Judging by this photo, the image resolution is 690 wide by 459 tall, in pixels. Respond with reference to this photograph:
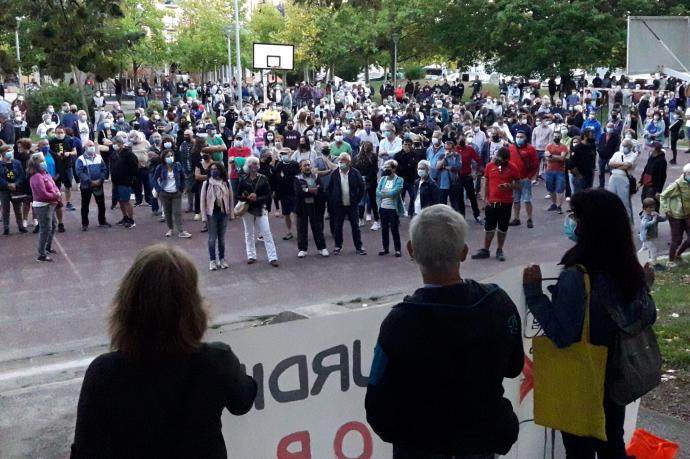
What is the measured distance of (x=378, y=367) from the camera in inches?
123

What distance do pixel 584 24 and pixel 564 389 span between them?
3965cm

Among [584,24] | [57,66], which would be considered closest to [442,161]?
[57,66]

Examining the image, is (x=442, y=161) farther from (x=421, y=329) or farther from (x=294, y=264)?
(x=421, y=329)

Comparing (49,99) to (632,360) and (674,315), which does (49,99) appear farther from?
(632,360)

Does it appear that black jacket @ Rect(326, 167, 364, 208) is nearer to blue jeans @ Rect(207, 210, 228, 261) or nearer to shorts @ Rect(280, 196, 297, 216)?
shorts @ Rect(280, 196, 297, 216)

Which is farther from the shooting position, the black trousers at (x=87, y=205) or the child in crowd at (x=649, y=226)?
the black trousers at (x=87, y=205)

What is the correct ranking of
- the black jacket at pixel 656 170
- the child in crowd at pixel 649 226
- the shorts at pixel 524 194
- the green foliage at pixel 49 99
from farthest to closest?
the green foliage at pixel 49 99 < the shorts at pixel 524 194 < the black jacket at pixel 656 170 < the child in crowd at pixel 649 226

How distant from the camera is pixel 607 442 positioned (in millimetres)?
4098

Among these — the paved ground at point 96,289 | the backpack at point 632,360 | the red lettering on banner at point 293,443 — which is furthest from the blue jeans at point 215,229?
the backpack at point 632,360

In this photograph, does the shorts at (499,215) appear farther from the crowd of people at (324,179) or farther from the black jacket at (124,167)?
the black jacket at (124,167)

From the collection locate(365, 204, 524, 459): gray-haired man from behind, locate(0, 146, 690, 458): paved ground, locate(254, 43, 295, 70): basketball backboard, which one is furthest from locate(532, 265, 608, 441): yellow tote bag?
locate(254, 43, 295, 70): basketball backboard

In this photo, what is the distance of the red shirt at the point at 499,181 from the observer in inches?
550

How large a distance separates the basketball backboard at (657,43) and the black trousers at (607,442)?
21.6 feet

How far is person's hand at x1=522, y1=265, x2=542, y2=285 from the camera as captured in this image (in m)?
3.99
